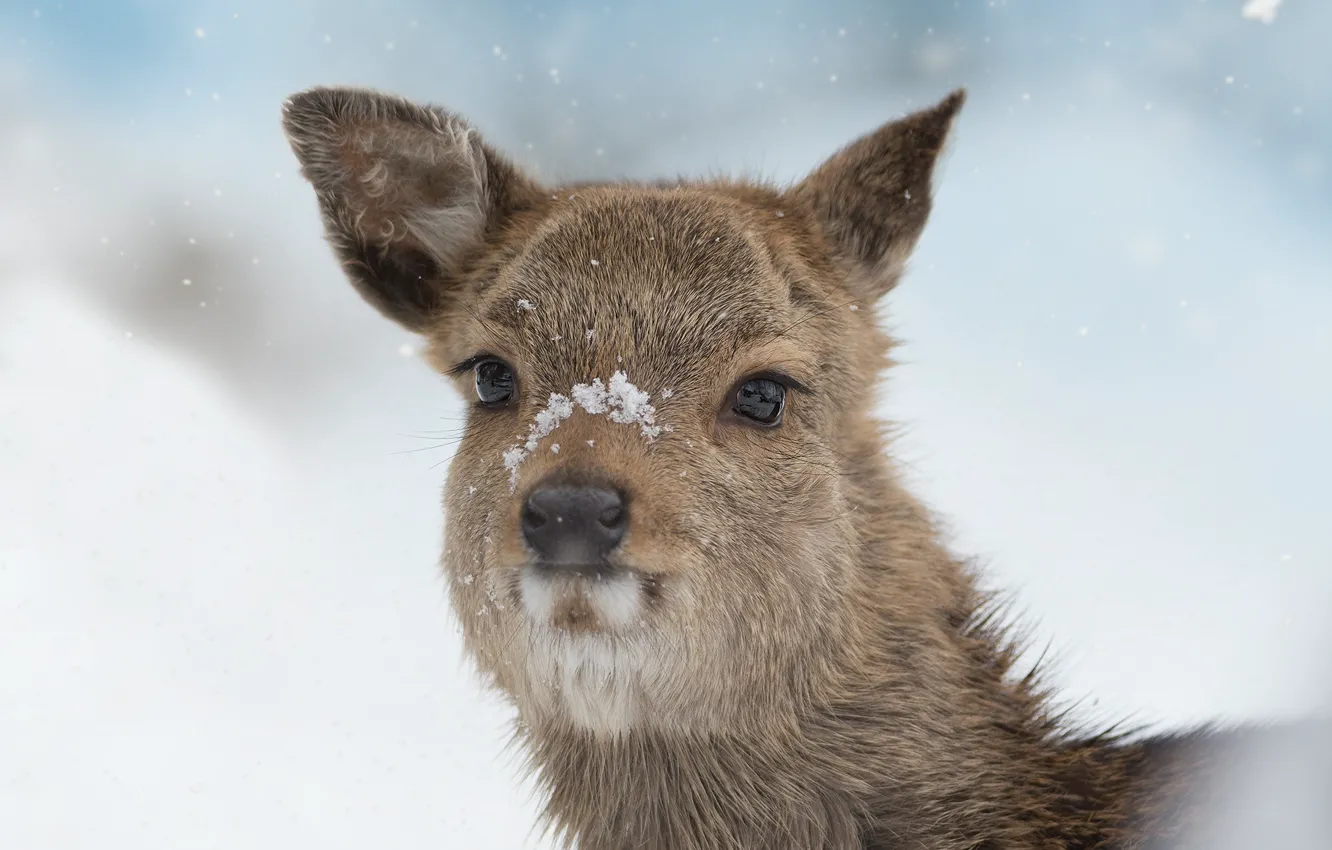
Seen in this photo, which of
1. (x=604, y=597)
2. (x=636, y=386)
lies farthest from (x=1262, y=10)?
(x=604, y=597)

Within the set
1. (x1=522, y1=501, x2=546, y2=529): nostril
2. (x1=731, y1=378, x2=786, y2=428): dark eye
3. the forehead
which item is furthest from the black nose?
(x1=731, y1=378, x2=786, y2=428): dark eye

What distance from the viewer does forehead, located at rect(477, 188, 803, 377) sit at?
418 cm

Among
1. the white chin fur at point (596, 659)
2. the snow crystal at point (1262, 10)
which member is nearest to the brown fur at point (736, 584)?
the white chin fur at point (596, 659)

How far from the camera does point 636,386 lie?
4062 mm

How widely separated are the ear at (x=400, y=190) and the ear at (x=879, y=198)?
1229 mm

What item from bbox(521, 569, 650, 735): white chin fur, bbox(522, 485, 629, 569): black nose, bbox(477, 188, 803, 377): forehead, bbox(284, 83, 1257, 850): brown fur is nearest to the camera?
bbox(522, 485, 629, 569): black nose

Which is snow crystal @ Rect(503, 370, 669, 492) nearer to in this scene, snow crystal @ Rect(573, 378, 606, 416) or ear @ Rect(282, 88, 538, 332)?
snow crystal @ Rect(573, 378, 606, 416)

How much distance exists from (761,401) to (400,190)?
1.88 metres

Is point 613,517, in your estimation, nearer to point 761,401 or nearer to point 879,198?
point 761,401

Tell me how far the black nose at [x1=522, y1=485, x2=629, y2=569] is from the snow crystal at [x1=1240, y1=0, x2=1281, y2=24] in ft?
21.5

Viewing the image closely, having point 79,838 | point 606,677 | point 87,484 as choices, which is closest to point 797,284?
point 606,677

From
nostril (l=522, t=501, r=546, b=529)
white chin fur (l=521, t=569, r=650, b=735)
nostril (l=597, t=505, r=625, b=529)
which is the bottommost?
white chin fur (l=521, t=569, r=650, b=735)

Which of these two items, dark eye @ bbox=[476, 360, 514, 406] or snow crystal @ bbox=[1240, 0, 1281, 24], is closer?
dark eye @ bbox=[476, 360, 514, 406]

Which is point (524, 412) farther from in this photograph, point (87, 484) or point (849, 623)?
point (87, 484)
